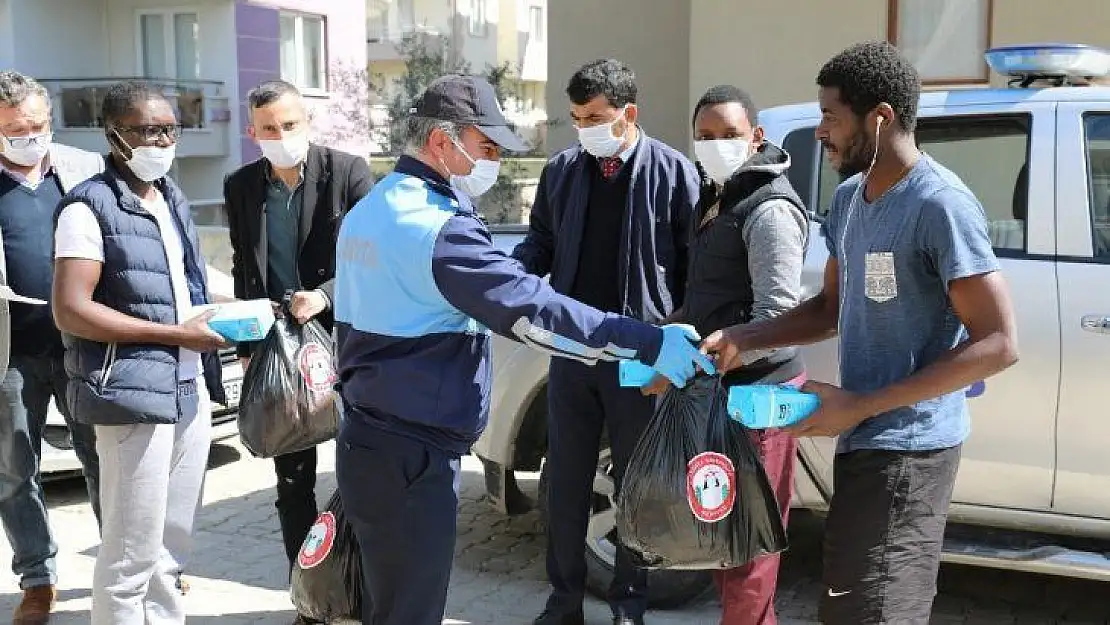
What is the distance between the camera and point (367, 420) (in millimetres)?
2736

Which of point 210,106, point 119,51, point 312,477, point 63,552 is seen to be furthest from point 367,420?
point 119,51

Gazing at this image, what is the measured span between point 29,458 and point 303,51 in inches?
818

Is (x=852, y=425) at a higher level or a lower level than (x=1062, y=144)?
lower

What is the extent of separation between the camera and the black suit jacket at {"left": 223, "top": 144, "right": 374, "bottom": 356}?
13.2 ft

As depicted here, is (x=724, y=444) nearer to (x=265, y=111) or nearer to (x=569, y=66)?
(x=265, y=111)

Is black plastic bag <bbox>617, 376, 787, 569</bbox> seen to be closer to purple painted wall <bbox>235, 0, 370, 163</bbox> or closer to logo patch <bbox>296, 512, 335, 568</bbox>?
logo patch <bbox>296, 512, 335, 568</bbox>

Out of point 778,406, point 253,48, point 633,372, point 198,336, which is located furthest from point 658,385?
point 253,48

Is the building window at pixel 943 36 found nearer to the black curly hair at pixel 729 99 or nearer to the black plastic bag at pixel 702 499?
the black curly hair at pixel 729 99

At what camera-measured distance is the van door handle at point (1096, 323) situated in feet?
11.7

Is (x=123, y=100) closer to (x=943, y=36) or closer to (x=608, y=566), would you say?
(x=608, y=566)

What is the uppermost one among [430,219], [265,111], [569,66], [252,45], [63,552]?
[252,45]

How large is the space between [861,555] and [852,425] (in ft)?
0.99

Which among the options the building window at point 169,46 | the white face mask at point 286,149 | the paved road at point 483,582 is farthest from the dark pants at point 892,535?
the building window at point 169,46

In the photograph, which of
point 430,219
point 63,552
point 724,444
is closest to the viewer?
point 430,219
